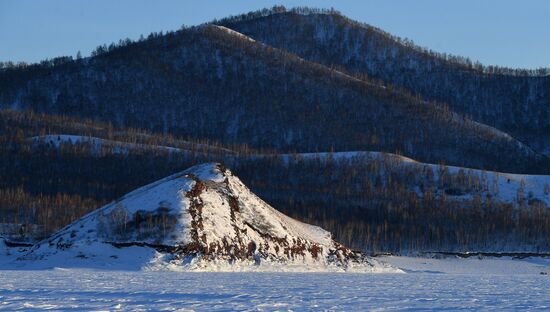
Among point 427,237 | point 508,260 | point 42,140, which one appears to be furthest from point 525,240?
point 42,140

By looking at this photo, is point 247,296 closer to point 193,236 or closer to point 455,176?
point 193,236

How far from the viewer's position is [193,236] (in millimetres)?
56344

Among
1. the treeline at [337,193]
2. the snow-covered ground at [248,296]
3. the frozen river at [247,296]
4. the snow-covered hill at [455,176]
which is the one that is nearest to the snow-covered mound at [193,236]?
the snow-covered ground at [248,296]

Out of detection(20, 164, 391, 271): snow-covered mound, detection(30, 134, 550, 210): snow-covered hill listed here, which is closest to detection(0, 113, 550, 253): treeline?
detection(30, 134, 550, 210): snow-covered hill

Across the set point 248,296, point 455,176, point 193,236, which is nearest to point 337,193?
point 455,176

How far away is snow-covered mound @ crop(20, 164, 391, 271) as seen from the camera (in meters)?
54.3

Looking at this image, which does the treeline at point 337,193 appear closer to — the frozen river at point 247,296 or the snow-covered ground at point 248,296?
the snow-covered ground at point 248,296

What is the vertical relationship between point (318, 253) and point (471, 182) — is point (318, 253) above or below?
below

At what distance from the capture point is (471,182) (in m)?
163

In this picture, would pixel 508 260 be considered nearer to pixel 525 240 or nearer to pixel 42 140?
pixel 525 240

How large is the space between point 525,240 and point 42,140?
114 meters

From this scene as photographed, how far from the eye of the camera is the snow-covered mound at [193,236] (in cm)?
5434

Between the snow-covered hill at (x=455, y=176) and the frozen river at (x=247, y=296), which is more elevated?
the snow-covered hill at (x=455, y=176)

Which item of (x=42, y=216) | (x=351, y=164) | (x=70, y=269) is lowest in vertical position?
(x=70, y=269)
